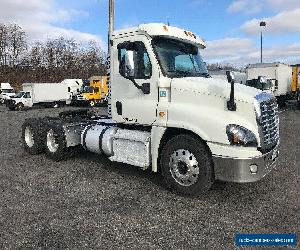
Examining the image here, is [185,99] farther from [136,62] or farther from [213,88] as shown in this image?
[136,62]

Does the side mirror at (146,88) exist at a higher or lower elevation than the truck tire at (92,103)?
higher

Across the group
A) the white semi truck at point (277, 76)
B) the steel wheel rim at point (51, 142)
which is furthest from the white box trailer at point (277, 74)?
the steel wheel rim at point (51, 142)

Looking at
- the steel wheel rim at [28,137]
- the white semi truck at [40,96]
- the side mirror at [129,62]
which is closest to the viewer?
the side mirror at [129,62]

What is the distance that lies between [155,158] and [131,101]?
1.37 meters

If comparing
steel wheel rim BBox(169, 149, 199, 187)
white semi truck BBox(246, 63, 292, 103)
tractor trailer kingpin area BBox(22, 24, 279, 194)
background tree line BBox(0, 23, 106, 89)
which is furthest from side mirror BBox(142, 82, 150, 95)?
background tree line BBox(0, 23, 106, 89)

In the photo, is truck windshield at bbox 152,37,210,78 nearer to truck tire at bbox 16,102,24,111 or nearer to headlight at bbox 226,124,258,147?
headlight at bbox 226,124,258,147

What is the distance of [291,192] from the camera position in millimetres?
6426

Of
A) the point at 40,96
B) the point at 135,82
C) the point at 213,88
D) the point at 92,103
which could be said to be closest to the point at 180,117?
the point at 213,88

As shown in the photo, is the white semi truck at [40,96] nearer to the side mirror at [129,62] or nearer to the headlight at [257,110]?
the side mirror at [129,62]

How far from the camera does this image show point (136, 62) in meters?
6.54

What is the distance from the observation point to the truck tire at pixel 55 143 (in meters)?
8.92

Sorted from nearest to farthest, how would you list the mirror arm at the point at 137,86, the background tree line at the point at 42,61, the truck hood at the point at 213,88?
the truck hood at the point at 213,88
the mirror arm at the point at 137,86
the background tree line at the point at 42,61

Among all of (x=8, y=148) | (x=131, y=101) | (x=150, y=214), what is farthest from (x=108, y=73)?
(x=8, y=148)

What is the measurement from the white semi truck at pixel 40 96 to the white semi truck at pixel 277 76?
68.1 feet
